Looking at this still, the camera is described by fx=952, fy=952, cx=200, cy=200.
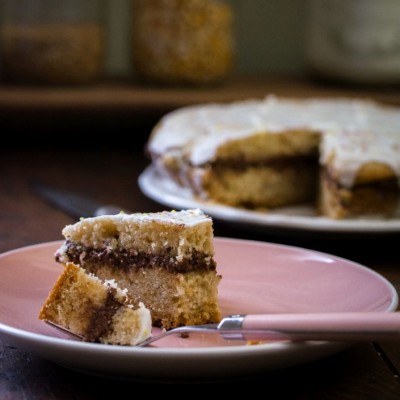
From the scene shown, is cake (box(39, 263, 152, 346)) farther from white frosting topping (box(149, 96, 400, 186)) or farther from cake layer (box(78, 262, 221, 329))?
white frosting topping (box(149, 96, 400, 186))

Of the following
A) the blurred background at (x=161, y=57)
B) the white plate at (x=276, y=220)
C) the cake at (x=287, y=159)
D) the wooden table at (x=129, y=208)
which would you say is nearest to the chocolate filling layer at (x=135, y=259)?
the wooden table at (x=129, y=208)

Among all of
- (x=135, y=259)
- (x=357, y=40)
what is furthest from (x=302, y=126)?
(x=135, y=259)

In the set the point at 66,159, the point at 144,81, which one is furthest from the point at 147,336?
the point at 144,81

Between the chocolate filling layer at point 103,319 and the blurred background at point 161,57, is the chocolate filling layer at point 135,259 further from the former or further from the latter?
the blurred background at point 161,57

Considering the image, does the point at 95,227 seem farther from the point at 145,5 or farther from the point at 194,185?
the point at 145,5

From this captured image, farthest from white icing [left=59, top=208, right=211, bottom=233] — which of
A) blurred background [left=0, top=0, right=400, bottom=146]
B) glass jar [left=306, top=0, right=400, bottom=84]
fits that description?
glass jar [left=306, top=0, right=400, bottom=84]

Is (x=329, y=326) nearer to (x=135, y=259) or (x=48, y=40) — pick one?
(x=135, y=259)
